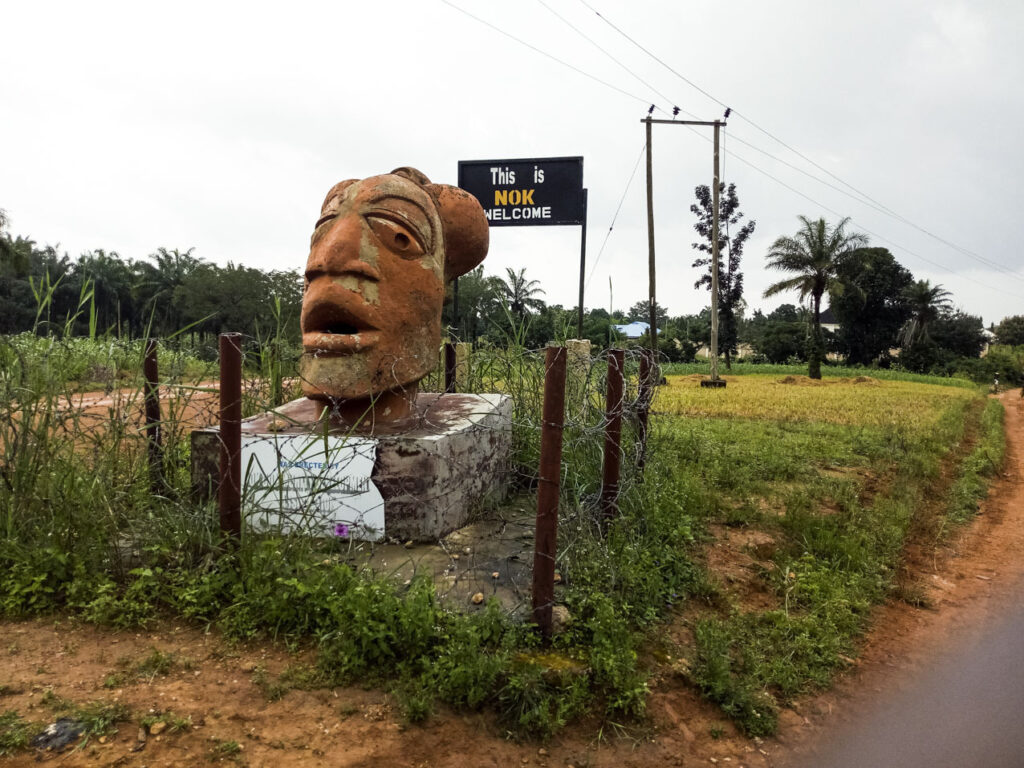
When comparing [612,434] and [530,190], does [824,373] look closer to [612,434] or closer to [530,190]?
[530,190]

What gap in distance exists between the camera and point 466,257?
16.5 ft

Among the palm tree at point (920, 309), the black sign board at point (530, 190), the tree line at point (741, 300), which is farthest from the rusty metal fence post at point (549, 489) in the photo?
the palm tree at point (920, 309)

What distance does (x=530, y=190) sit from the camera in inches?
313

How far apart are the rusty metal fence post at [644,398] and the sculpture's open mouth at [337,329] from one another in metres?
1.87

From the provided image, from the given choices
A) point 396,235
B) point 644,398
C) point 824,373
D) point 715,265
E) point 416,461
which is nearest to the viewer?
point 416,461

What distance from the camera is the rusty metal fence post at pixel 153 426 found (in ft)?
13.7

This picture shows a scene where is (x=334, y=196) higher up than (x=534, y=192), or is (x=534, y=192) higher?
(x=534, y=192)

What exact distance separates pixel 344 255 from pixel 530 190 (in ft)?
14.3

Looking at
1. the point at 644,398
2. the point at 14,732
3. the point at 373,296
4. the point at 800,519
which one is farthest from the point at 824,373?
the point at 14,732

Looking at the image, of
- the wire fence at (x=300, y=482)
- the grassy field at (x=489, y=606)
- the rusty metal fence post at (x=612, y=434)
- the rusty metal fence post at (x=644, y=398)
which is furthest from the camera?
the rusty metal fence post at (x=644, y=398)

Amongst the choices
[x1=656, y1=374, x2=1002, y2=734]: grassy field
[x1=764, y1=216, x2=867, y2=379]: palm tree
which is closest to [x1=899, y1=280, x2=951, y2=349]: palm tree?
[x1=764, y1=216, x2=867, y2=379]: palm tree

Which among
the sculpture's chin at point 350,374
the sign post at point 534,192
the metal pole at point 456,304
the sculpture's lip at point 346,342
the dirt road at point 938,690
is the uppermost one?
the sign post at point 534,192

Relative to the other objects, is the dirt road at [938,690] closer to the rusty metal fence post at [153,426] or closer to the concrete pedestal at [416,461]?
the concrete pedestal at [416,461]

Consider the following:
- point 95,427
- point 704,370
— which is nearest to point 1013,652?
point 95,427
